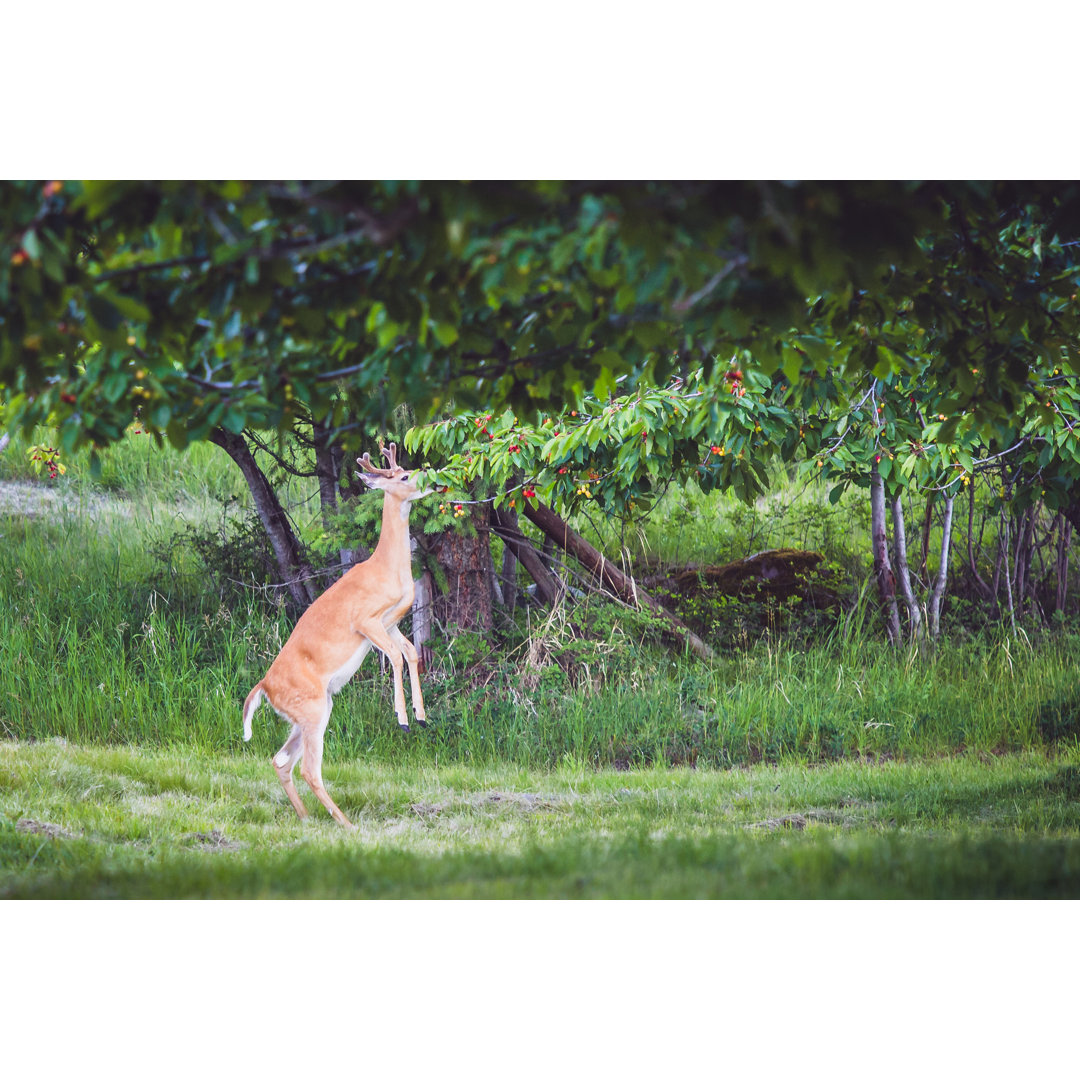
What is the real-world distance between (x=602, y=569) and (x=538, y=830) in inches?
93.7

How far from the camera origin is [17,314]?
221 cm

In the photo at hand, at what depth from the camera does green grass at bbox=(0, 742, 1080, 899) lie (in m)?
3.22

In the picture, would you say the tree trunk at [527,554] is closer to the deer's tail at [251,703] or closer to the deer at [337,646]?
the deer at [337,646]

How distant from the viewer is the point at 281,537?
6.28 m

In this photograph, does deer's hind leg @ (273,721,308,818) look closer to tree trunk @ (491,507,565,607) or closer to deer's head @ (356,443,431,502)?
deer's head @ (356,443,431,502)

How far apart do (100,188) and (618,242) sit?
3.72ft

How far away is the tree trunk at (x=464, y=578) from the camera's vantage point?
5.94m

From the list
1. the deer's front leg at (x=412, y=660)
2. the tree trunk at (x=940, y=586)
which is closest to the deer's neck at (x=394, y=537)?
the deer's front leg at (x=412, y=660)

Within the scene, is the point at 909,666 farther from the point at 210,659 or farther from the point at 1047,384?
the point at 210,659

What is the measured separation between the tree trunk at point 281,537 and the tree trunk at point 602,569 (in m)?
1.50

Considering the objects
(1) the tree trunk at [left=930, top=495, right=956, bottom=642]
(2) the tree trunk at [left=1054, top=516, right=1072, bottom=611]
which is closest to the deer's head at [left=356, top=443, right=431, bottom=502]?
(1) the tree trunk at [left=930, top=495, right=956, bottom=642]

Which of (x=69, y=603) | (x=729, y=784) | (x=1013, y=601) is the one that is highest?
(x=69, y=603)
